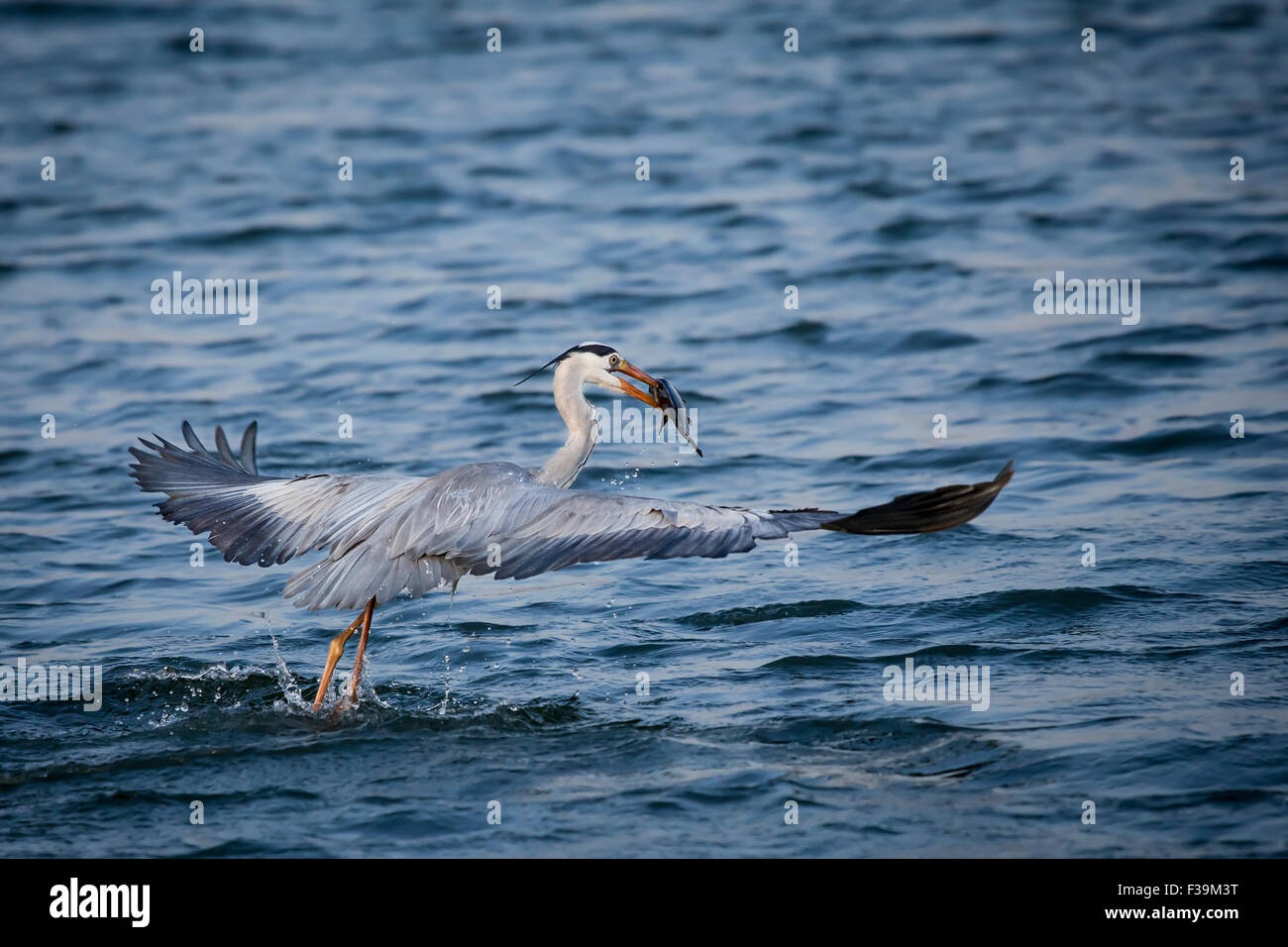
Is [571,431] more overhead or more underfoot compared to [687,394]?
more underfoot

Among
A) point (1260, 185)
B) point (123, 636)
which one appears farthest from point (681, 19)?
point (123, 636)

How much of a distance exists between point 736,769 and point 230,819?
2.46 m

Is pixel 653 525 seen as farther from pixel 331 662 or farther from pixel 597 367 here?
pixel 331 662

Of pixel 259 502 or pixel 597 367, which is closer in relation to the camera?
pixel 259 502

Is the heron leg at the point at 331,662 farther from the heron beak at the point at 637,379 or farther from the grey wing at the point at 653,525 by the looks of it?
the heron beak at the point at 637,379

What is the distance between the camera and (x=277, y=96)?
1049 inches

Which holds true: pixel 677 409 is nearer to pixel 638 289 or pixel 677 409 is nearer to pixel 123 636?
pixel 123 636

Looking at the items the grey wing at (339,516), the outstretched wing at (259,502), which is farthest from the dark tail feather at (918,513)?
the outstretched wing at (259,502)

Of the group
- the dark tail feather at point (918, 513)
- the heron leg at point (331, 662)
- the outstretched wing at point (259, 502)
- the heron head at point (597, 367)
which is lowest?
the heron leg at point (331, 662)

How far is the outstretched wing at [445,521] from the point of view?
7.66 metres

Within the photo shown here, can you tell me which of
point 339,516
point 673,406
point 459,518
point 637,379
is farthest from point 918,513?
point 339,516

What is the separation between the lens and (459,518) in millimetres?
8602

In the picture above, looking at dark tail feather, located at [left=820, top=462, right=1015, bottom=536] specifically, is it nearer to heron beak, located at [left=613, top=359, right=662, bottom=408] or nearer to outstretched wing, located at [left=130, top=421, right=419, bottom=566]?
heron beak, located at [left=613, top=359, right=662, bottom=408]

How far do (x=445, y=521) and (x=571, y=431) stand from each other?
1.34m
